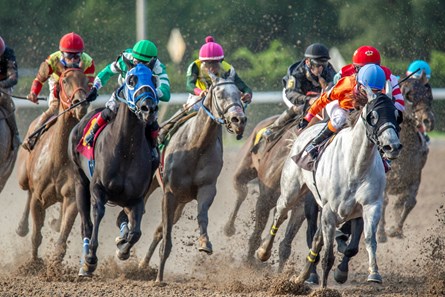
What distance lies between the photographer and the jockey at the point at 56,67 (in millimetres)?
11789

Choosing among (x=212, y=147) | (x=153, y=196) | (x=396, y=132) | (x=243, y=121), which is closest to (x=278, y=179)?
(x=212, y=147)

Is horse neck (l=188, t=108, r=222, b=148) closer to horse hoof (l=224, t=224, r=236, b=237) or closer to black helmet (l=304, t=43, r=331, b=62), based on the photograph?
black helmet (l=304, t=43, r=331, b=62)

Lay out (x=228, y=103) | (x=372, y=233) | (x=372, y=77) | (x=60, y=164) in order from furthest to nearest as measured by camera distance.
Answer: (x=60, y=164), (x=228, y=103), (x=372, y=77), (x=372, y=233)

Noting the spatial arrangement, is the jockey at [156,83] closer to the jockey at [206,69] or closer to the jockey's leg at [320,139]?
the jockey at [206,69]

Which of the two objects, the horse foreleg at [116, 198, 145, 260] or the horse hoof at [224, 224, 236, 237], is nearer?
the horse foreleg at [116, 198, 145, 260]

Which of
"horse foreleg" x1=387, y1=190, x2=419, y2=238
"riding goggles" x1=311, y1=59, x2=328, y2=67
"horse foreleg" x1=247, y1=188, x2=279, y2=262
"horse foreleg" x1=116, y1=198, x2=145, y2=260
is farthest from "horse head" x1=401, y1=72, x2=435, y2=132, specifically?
"horse foreleg" x1=116, y1=198, x2=145, y2=260

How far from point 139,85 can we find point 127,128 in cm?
50

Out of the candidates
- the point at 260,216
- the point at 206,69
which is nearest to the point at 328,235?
the point at 260,216

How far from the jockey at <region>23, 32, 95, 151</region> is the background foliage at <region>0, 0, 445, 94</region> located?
1386 centimetres

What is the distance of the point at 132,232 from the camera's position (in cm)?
1015

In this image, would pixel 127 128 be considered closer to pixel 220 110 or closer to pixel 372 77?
pixel 220 110

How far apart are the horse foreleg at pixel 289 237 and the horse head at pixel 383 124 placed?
2314mm

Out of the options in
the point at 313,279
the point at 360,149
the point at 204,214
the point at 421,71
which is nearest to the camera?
the point at 360,149

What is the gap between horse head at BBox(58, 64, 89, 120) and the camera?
11102 mm
